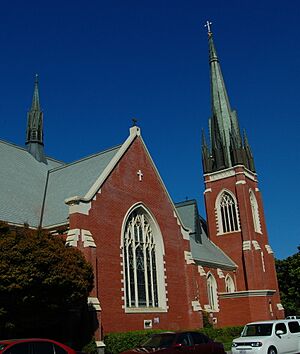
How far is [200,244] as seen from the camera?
155 feet

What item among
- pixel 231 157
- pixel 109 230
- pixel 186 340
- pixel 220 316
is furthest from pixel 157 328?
pixel 231 157

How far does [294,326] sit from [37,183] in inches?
760

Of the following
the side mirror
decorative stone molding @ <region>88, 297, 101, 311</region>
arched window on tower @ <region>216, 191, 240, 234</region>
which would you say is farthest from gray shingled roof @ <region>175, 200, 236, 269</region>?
the side mirror

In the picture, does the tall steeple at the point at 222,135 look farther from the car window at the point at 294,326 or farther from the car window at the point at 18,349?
the car window at the point at 18,349

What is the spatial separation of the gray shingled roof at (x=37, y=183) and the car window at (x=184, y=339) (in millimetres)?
12146

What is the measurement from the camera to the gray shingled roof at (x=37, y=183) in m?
27.3

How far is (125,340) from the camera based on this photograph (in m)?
23.7

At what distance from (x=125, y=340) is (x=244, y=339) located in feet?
23.6

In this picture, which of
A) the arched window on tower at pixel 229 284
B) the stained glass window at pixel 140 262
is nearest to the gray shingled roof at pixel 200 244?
the arched window on tower at pixel 229 284

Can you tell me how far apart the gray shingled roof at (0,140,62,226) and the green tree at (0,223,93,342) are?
21.2 feet

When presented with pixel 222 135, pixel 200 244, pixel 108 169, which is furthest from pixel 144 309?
pixel 222 135

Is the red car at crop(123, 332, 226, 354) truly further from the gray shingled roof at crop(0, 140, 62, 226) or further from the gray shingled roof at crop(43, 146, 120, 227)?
the gray shingled roof at crop(0, 140, 62, 226)

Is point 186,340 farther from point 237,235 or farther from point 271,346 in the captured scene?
point 237,235

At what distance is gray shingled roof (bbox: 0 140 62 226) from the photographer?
26.8 meters
